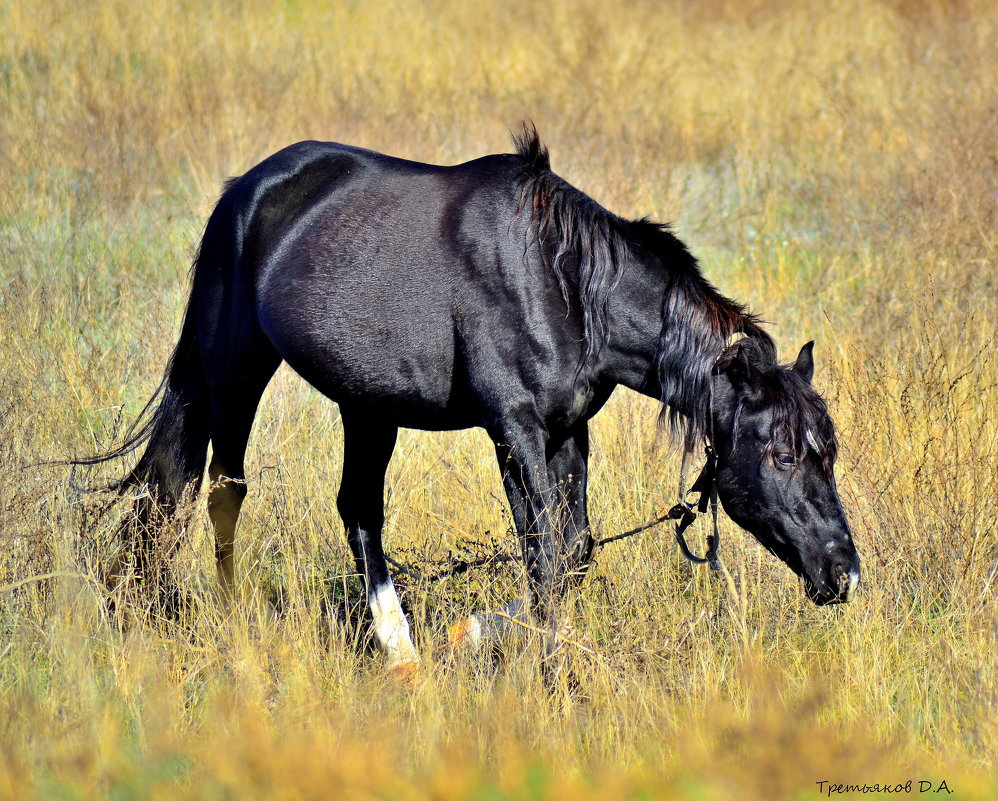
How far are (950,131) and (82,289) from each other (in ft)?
21.9

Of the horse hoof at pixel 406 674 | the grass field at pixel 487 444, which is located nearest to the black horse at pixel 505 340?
the horse hoof at pixel 406 674

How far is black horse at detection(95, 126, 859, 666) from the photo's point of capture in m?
3.26

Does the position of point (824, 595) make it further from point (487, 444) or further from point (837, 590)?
point (487, 444)

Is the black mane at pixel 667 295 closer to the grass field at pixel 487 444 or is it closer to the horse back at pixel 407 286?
the horse back at pixel 407 286

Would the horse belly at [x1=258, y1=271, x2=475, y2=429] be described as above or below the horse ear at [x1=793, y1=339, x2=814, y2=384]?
above

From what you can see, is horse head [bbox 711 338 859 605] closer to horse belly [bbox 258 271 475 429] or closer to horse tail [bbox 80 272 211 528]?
horse belly [bbox 258 271 475 429]

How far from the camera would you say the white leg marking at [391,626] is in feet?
12.3

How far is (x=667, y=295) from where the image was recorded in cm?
336

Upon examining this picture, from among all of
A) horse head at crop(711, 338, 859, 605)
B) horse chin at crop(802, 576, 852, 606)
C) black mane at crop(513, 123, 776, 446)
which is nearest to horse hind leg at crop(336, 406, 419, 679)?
black mane at crop(513, 123, 776, 446)

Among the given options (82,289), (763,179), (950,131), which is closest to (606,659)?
(82,289)

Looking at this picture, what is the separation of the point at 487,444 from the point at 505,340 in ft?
6.29

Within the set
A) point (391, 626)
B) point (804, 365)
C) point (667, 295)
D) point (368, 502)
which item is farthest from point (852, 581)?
point (368, 502)

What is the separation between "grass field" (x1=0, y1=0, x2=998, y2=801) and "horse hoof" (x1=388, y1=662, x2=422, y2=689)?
7 centimetres

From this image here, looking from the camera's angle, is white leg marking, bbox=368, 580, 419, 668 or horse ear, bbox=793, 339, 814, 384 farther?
white leg marking, bbox=368, 580, 419, 668
